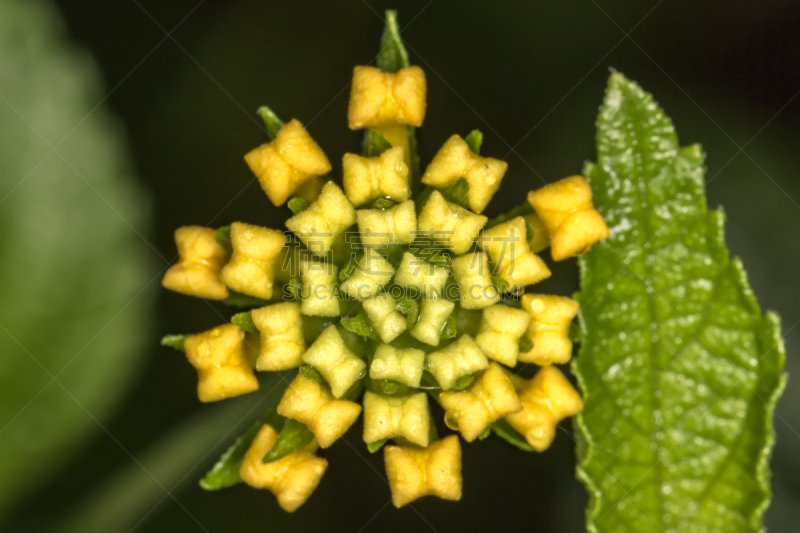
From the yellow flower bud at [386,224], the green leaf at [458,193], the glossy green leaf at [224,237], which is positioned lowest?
the glossy green leaf at [224,237]

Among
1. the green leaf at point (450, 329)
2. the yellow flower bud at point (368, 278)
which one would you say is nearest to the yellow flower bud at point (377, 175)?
the yellow flower bud at point (368, 278)

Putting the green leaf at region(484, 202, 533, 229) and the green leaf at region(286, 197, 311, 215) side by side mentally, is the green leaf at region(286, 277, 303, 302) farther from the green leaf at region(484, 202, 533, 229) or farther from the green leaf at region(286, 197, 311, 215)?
the green leaf at region(484, 202, 533, 229)

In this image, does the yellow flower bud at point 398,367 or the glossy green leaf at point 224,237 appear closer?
the yellow flower bud at point 398,367

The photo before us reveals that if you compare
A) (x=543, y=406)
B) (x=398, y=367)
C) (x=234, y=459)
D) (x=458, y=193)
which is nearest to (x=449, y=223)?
(x=458, y=193)

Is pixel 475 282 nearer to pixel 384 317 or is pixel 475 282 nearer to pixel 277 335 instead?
pixel 384 317

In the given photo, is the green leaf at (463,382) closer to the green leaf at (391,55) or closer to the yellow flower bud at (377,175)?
the yellow flower bud at (377,175)

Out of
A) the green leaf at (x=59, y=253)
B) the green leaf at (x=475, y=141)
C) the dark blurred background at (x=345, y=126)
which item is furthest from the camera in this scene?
the dark blurred background at (x=345, y=126)
